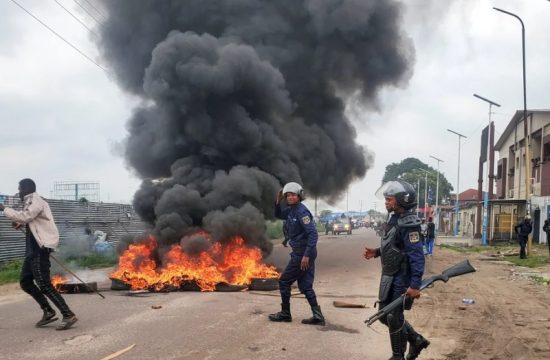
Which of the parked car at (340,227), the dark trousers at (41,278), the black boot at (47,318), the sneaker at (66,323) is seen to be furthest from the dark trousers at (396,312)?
the parked car at (340,227)

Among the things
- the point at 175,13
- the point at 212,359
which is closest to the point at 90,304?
the point at 212,359

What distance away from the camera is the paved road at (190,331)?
5094 mm

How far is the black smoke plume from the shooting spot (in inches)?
480

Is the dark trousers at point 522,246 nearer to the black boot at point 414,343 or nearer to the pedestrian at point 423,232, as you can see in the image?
the pedestrian at point 423,232

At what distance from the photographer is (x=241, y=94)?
14.5m

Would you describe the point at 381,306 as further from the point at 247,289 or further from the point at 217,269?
the point at 217,269

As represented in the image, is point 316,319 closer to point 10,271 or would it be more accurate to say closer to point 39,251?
point 39,251

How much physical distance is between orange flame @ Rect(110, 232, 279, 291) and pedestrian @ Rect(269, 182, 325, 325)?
2.92 metres

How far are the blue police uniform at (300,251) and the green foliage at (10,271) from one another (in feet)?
24.8

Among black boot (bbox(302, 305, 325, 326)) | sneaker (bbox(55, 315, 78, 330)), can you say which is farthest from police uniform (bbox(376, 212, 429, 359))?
sneaker (bbox(55, 315, 78, 330))

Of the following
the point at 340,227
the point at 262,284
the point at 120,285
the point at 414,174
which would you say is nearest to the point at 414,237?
the point at 262,284

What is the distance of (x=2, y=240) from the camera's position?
1334cm

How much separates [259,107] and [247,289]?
668 centimetres

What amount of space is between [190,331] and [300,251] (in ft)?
5.78
